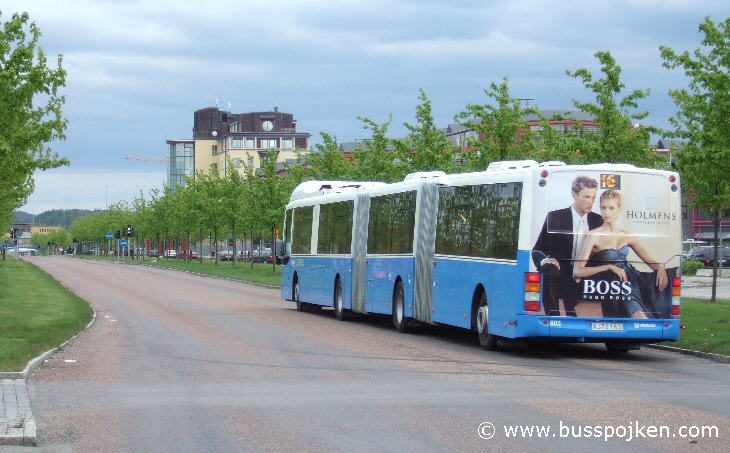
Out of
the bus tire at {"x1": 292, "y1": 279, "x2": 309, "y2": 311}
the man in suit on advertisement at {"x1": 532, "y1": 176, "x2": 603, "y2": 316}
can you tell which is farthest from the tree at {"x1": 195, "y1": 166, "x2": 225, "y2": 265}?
the man in suit on advertisement at {"x1": 532, "y1": 176, "x2": 603, "y2": 316}

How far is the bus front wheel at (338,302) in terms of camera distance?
3022 cm

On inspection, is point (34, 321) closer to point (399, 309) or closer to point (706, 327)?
point (399, 309)

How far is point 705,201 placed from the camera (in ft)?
117

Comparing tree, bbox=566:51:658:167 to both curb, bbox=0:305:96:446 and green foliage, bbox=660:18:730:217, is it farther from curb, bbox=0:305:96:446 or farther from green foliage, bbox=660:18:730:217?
curb, bbox=0:305:96:446

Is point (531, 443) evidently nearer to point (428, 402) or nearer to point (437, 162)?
point (428, 402)

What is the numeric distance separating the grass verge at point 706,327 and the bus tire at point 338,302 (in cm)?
787

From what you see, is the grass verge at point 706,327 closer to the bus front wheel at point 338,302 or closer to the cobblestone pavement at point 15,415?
the bus front wheel at point 338,302

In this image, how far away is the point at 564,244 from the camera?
1948cm

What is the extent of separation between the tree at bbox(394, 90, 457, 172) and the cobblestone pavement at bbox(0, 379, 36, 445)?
29.4 metres

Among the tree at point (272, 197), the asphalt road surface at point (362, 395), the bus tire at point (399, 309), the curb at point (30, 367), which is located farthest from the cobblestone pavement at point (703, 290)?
the curb at point (30, 367)

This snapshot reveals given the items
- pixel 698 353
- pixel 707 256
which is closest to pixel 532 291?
pixel 698 353

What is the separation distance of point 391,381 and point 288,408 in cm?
288

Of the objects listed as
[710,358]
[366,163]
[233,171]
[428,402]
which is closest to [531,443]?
[428,402]

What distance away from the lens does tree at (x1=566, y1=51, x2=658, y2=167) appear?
2972 cm
